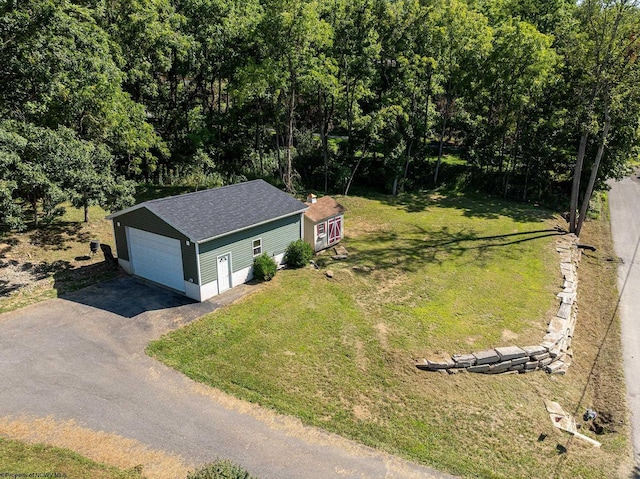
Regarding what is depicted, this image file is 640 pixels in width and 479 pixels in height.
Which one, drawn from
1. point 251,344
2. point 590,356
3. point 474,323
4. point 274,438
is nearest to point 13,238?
point 251,344

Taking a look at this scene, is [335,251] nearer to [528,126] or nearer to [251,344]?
[251,344]

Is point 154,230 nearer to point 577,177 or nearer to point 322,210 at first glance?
point 322,210

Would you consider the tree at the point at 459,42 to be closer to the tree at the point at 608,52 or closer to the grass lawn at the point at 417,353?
the tree at the point at 608,52

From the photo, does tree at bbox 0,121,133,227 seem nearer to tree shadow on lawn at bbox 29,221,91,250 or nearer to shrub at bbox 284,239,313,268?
tree shadow on lawn at bbox 29,221,91,250

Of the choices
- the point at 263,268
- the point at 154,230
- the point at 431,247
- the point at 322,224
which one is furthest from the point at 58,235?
the point at 431,247


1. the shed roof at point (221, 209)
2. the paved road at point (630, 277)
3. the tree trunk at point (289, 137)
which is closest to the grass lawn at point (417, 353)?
the paved road at point (630, 277)

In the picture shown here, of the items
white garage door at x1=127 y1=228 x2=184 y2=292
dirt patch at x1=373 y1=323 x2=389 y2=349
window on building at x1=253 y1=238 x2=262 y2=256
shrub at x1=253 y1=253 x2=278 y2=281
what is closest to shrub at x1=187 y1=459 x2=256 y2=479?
dirt patch at x1=373 y1=323 x2=389 y2=349

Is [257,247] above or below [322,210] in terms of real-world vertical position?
below
